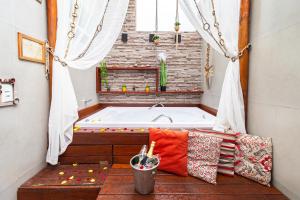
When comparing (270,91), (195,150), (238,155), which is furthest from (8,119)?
(270,91)

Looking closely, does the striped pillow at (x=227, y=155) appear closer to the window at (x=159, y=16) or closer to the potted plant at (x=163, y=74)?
the potted plant at (x=163, y=74)

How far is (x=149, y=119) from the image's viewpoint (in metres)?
2.54

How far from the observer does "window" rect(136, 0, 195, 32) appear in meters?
3.39

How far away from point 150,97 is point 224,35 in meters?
2.04

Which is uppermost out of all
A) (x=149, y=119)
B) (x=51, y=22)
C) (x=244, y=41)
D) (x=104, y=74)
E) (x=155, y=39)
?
(x=155, y=39)

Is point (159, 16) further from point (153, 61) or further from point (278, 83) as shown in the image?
point (278, 83)

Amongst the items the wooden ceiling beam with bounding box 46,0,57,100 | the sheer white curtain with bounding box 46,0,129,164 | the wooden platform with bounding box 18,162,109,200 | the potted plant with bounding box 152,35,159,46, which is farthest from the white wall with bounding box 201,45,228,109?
the wooden ceiling beam with bounding box 46,0,57,100

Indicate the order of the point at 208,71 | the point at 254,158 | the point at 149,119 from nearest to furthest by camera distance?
the point at 254,158 → the point at 149,119 → the point at 208,71

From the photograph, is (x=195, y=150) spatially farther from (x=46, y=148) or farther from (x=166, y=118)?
(x=46, y=148)

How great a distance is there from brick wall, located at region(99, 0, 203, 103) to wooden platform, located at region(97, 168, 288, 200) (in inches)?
85.1

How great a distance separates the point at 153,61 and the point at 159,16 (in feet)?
2.83

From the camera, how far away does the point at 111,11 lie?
162 centimetres

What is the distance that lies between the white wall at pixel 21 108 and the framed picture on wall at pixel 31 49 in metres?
0.04

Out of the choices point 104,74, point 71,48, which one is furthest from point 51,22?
point 104,74
